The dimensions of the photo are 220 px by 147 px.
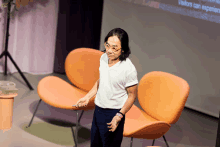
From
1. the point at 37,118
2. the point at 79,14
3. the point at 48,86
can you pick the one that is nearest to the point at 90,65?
the point at 48,86

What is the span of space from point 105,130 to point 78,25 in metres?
3.80

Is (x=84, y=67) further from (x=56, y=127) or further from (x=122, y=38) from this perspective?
(x=122, y=38)

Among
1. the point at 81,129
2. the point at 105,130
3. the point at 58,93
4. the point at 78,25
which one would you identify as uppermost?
the point at 78,25

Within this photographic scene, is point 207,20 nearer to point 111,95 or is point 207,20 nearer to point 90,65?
point 90,65

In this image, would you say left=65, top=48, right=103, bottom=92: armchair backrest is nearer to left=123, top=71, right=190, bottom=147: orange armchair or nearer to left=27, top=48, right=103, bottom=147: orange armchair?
left=27, top=48, right=103, bottom=147: orange armchair

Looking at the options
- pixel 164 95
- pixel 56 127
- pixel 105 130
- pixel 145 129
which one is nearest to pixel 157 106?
pixel 164 95

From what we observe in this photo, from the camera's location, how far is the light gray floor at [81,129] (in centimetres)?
266

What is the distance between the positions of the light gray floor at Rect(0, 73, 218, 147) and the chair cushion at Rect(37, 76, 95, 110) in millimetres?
380

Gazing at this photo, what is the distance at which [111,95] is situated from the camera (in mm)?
1598

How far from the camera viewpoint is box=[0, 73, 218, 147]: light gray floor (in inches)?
105

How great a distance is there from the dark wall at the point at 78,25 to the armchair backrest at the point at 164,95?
284cm

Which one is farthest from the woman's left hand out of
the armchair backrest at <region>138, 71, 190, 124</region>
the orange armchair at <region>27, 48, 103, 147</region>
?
the orange armchair at <region>27, 48, 103, 147</region>

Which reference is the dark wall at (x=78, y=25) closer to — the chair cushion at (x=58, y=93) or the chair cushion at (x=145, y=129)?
the chair cushion at (x=58, y=93)

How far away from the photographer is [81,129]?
3055 mm
